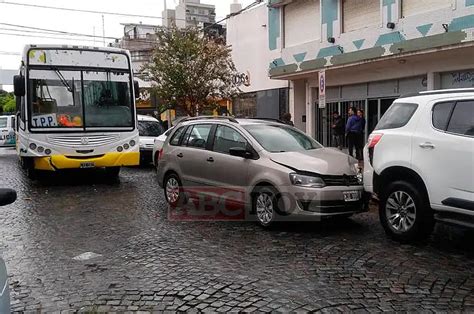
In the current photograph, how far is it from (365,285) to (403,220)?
1.81m

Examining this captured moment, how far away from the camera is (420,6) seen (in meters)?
13.4

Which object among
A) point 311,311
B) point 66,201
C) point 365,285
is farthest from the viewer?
point 66,201

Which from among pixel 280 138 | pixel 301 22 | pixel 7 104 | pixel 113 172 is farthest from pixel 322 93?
pixel 7 104

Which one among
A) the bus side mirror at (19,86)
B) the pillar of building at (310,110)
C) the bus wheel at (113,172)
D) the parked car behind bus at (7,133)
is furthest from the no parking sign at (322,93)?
the parked car behind bus at (7,133)

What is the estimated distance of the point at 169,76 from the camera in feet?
66.7

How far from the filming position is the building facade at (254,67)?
21.9 m

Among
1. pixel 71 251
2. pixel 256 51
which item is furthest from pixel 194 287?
pixel 256 51

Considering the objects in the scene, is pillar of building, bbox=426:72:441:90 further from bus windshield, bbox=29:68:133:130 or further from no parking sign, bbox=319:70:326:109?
bus windshield, bbox=29:68:133:130

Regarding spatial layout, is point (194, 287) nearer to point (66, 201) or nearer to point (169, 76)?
point (66, 201)

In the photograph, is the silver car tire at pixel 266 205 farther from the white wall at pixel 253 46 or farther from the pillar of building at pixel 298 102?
the white wall at pixel 253 46

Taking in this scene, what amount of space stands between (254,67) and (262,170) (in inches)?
677

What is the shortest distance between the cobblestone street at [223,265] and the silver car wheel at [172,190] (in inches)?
24.7

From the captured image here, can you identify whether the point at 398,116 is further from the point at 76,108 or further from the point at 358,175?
the point at 76,108

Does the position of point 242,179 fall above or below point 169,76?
below
